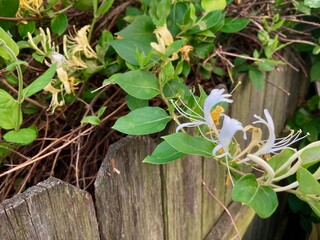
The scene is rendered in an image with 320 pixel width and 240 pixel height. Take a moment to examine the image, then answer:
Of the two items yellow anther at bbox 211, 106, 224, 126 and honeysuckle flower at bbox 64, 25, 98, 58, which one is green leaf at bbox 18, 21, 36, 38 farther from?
yellow anther at bbox 211, 106, 224, 126

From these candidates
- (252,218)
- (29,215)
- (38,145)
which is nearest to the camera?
(29,215)

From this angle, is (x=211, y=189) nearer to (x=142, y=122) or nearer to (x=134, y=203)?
(x=134, y=203)

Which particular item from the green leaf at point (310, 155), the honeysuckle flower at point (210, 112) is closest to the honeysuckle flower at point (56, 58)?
the honeysuckle flower at point (210, 112)

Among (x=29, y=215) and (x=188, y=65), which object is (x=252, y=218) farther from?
(x=29, y=215)

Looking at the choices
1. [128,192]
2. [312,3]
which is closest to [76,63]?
[128,192]

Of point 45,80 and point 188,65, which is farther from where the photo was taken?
point 188,65

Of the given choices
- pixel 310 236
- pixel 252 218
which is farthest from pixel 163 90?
pixel 310 236
